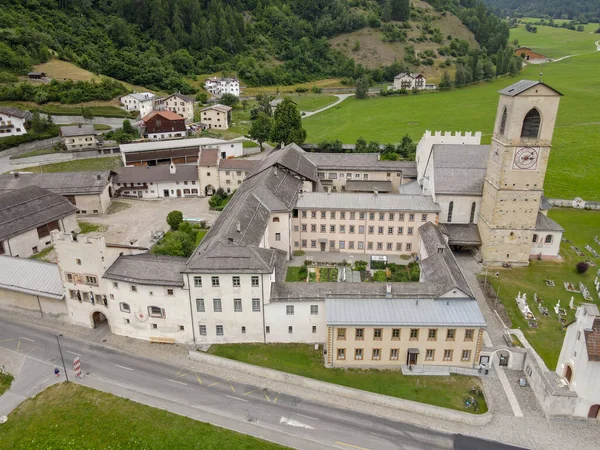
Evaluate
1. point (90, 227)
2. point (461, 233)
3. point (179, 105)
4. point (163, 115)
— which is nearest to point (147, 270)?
point (90, 227)

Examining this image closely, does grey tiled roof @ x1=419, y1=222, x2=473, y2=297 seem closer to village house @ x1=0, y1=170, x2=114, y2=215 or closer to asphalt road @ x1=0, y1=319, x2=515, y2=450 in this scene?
asphalt road @ x1=0, y1=319, x2=515, y2=450

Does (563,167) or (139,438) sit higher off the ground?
(563,167)

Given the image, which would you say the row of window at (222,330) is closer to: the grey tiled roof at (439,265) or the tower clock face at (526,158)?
the grey tiled roof at (439,265)

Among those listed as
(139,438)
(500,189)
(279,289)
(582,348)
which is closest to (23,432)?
(139,438)

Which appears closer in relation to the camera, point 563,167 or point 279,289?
point 279,289

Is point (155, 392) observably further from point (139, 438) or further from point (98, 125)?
point (98, 125)

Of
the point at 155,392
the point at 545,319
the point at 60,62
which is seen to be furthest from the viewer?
the point at 60,62

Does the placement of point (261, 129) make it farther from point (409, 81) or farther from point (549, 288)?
point (409, 81)

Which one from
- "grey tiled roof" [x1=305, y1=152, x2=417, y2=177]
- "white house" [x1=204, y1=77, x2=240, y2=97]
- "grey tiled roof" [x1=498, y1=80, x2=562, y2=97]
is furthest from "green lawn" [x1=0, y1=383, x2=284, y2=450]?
"white house" [x1=204, y1=77, x2=240, y2=97]
